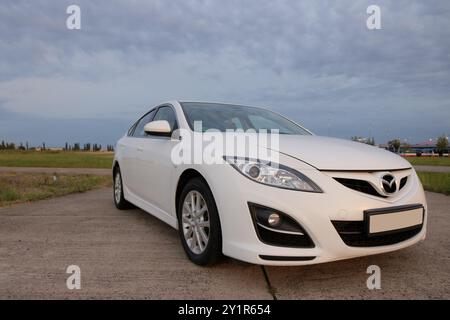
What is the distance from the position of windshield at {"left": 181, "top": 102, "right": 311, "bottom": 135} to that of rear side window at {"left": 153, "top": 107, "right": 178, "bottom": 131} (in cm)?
14

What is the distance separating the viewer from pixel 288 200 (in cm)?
215

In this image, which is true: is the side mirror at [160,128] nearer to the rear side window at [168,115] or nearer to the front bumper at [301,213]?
the rear side window at [168,115]

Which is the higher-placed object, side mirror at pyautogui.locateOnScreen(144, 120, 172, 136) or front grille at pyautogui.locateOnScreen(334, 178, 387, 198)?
side mirror at pyautogui.locateOnScreen(144, 120, 172, 136)

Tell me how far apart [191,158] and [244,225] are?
77cm

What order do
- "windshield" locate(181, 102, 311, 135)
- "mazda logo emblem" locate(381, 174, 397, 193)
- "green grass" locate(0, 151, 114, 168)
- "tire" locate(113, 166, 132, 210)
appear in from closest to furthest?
"mazda logo emblem" locate(381, 174, 397, 193) → "windshield" locate(181, 102, 311, 135) → "tire" locate(113, 166, 132, 210) → "green grass" locate(0, 151, 114, 168)

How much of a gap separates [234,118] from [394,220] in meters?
1.80

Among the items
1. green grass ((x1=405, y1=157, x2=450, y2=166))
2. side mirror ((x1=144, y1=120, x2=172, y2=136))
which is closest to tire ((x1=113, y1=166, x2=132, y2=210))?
side mirror ((x1=144, y1=120, x2=172, y2=136))

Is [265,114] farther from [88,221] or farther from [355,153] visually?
[88,221]

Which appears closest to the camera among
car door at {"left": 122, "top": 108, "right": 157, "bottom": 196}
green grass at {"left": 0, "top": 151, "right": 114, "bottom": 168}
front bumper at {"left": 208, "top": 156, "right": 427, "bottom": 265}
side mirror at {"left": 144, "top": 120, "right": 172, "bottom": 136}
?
front bumper at {"left": 208, "top": 156, "right": 427, "bottom": 265}

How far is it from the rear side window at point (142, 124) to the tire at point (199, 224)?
1.61m

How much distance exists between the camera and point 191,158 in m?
2.73

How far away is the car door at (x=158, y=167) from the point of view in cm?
315

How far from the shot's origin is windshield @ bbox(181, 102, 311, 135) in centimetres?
326

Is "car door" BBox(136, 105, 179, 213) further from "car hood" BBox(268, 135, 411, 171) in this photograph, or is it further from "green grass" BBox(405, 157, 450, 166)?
"green grass" BBox(405, 157, 450, 166)
